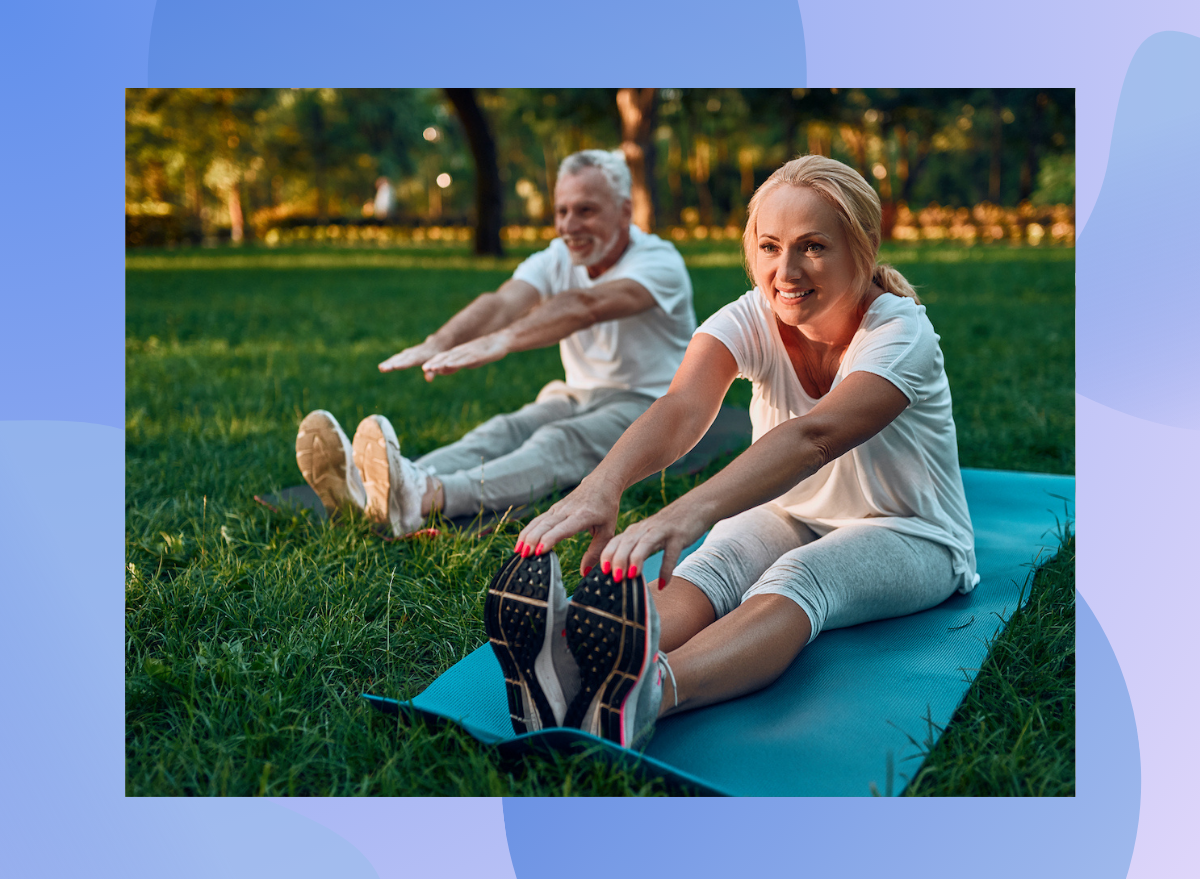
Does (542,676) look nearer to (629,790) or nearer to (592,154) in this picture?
(629,790)

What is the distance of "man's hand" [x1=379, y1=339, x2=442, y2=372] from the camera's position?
113 inches

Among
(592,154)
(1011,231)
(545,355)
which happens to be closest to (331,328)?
(545,355)

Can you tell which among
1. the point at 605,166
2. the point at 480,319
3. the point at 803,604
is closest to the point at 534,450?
the point at 480,319

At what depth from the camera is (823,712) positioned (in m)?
2.06

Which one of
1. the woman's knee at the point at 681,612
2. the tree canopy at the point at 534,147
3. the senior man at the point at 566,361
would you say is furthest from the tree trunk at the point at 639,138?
the woman's knee at the point at 681,612

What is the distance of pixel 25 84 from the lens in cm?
222

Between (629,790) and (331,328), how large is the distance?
6.83 metres

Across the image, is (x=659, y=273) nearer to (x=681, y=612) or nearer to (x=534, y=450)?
(x=534, y=450)

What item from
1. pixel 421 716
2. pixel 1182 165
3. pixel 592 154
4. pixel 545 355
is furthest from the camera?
pixel 545 355

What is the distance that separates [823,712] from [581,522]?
681 mm

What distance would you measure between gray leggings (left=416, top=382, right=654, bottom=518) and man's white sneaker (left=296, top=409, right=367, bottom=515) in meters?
0.30

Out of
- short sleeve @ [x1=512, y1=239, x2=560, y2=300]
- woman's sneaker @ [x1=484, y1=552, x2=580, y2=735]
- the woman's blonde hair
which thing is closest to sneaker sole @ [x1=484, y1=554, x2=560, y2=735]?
woman's sneaker @ [x1=484, y1=552, x2=580, y2=735]

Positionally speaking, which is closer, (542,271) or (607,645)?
(607,645)

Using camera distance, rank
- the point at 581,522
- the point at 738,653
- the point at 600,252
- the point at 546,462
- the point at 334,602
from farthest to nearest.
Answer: the point at 600,252
the point at 546,462
the point at 334,602
the point at 738,653
the point at 581,522
